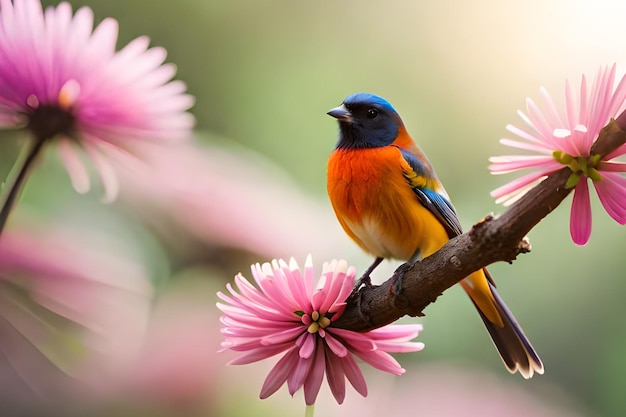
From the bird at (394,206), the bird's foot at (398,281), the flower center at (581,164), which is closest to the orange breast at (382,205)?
the bird at (394,206)

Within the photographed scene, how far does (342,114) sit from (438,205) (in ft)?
0.38

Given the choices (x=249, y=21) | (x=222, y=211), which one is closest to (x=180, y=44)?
(x=249, y=21)

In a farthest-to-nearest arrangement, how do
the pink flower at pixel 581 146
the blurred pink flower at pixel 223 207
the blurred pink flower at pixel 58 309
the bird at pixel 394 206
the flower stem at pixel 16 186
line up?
the blurred pink flower at pixel 223 207 → the blurred pink flower at pixel 58 309 → the bird at pixel 394 206 → the flower stem at pixel 16 186 → the pink flower at pixel 581 146

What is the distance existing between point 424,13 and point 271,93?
0.27 metres

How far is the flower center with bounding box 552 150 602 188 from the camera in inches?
14.5

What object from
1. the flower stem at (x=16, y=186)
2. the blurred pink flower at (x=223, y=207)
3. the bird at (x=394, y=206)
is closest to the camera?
the flower stem at (x=16, y=186)

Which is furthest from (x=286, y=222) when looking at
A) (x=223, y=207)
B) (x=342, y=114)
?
(x=342, y=114)

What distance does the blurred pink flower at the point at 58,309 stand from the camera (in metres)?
0.71

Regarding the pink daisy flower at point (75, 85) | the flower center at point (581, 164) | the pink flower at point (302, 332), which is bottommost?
the pink flower at point (302, 332)

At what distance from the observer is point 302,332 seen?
0.45 meters

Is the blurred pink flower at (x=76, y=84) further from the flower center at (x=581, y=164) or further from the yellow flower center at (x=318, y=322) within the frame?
the flower center at (x=581, y=164)

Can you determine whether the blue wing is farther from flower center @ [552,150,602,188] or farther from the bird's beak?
flower center @ [552,150,602,188]

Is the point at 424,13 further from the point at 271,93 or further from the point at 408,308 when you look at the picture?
the point at 408,308

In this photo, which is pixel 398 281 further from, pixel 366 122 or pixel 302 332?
pixel 366 122
